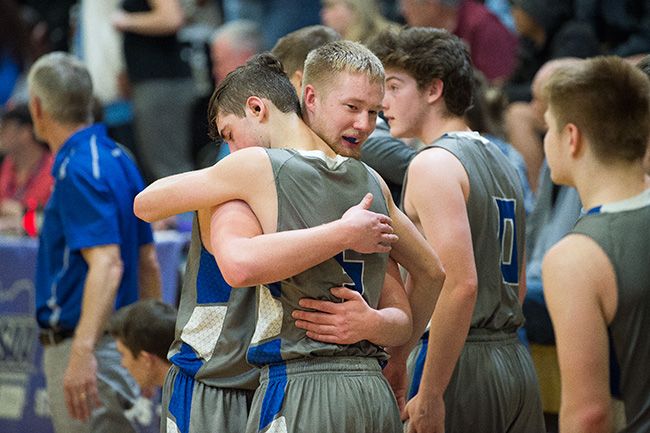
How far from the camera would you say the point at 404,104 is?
175 inches

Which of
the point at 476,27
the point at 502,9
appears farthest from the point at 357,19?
the point at 502,9

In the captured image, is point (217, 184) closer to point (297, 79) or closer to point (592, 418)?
point (592, 418)

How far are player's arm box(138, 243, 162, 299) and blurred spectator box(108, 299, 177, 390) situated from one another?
722 millimetres

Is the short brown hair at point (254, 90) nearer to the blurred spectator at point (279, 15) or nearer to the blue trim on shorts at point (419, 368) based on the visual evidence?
the blue trim on shorts at point (419, 368)

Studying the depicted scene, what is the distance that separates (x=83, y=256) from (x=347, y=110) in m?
2.51

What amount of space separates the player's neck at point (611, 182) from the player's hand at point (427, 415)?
111cm

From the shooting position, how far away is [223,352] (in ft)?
12.2

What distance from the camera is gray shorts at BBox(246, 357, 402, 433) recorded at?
330cm

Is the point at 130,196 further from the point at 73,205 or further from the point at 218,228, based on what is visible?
the point at 218,228

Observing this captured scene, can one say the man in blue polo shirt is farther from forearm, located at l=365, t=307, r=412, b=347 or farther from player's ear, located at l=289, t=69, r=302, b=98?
forearm, located at l=365, t=307, r=412, b=347

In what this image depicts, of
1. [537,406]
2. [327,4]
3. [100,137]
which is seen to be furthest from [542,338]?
[327,4]

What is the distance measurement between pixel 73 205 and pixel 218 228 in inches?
93.9

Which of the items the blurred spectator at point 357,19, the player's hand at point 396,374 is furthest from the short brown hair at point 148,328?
the blurred spectator at point 357,19

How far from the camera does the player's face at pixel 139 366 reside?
5.16 meters
